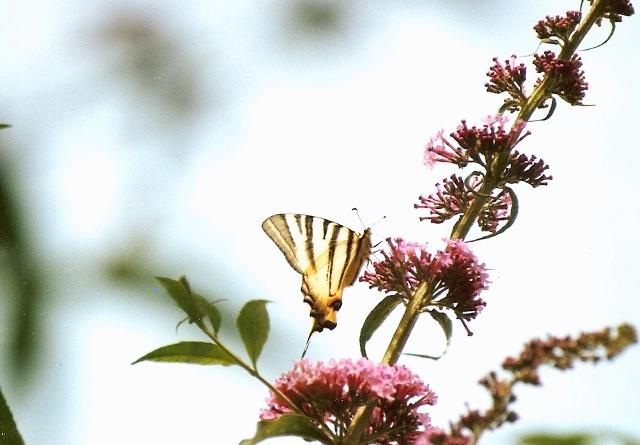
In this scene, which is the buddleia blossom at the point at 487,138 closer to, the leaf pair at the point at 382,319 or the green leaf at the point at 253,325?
the leaf pair at the point at 382,319

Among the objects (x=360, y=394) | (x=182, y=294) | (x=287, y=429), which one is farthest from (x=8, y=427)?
(x=360, y=394)

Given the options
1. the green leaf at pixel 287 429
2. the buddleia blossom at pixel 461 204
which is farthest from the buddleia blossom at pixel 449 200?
the green leaf at pixel 287 429

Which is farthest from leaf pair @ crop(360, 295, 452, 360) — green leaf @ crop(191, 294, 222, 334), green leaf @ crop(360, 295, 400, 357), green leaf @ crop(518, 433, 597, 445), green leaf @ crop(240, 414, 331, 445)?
green leaf @ crop(518, 433, 597, 445)

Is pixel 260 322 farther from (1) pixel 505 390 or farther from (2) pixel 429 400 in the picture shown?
(2) pixel 429 400

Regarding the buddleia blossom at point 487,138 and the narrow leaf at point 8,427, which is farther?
the buddleia blossom at point 487,138

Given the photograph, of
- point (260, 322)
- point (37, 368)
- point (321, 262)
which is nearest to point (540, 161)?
point (321, 262)

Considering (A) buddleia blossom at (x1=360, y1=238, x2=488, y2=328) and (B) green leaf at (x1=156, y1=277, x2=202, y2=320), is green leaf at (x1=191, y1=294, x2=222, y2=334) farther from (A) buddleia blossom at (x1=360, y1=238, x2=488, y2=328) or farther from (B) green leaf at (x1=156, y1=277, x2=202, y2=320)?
(A) buddleia blossom at (x1=360, y1=238, x2=488, y2=328)
